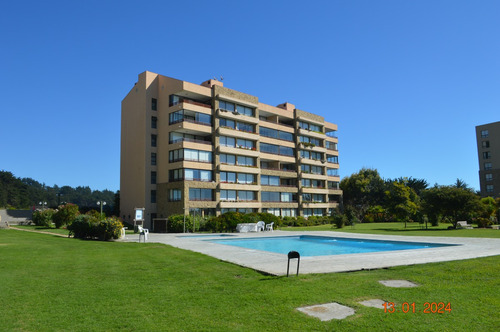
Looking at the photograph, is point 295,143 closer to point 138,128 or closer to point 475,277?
point 138,128

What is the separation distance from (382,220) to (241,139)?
2859cm

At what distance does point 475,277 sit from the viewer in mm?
9562

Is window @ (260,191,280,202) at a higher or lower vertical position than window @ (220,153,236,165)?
lower

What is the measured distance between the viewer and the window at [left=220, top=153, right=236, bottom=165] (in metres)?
50.0

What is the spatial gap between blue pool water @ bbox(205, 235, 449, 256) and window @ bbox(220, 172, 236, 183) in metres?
19.8

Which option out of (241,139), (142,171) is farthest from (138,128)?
(241,139)

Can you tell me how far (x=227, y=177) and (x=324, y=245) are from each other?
26.3 meters

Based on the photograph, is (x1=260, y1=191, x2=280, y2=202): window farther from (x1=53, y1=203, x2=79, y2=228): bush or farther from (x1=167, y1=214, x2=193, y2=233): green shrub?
(x1=53, y1=203, x2=79, y2=228): bush

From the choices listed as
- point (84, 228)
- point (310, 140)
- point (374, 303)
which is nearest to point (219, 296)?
point (374, 303)

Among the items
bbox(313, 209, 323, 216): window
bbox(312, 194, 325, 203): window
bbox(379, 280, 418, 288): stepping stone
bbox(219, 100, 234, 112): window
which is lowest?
bbox(379, 280, 418, 288): stepping stone

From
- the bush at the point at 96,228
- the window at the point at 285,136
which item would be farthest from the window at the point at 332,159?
the bush at the point at 96,228

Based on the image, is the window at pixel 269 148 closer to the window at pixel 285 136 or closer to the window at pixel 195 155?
the window at pixel 285 136

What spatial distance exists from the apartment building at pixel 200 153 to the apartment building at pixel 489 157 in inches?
1747

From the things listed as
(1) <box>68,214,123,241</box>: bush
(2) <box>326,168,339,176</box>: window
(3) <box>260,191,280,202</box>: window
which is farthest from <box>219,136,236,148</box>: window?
(1) <box>68,214,123,241</box>: bush
